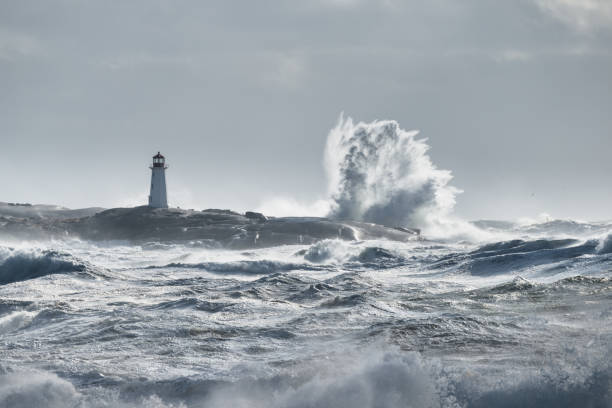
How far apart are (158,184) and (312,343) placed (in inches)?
2394

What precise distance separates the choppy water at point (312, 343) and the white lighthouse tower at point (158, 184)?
4593 centimetres

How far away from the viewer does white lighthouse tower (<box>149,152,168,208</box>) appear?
2707 inches

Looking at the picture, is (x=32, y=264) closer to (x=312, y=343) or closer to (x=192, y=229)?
(x=312, y=343)

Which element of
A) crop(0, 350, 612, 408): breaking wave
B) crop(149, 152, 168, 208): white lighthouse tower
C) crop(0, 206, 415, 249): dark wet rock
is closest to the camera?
crop(0, 350, 612, 408): breaking wave

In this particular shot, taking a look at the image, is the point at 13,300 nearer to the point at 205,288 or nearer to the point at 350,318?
the point at 205,288

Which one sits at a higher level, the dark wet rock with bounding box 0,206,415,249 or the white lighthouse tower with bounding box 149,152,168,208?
the white lighthouse tower with bounding box 149,152,168,208

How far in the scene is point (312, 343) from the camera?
457 inches

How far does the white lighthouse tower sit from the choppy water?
4593 cm

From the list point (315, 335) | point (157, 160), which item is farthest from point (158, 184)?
point (315, 335)

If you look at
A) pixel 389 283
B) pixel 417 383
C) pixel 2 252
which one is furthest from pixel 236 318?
pixel 2 252

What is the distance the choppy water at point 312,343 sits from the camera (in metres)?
8.22

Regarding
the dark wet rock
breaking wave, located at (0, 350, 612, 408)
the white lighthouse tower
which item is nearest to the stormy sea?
breaking wave, located at (0, 350, 612, 408)

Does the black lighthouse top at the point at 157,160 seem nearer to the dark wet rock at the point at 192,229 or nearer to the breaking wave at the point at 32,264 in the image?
the dark wet rock at the point at 192,229

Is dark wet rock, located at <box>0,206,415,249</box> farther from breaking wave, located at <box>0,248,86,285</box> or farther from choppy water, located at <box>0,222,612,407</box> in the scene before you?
choppy water, located at <box>0,222,612,407</box>
